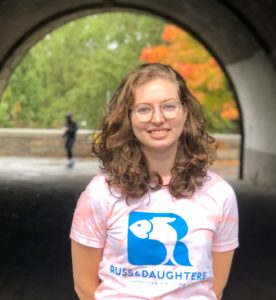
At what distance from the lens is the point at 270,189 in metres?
11.5

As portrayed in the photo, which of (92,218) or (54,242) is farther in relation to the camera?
(54,242)

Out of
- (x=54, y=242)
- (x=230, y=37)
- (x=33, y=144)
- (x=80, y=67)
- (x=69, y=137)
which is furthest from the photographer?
(x=80, y=67)

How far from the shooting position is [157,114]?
1.82 meters

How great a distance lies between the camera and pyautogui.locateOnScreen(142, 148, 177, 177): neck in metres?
1.88

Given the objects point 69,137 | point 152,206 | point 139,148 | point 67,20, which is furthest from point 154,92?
point 69,137

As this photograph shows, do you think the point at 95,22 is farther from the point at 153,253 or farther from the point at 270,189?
the point at 153,253

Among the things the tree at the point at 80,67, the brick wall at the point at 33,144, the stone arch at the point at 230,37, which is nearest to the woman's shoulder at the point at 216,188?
the stone arch at the point at 230,37

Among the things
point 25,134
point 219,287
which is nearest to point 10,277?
point 219,287

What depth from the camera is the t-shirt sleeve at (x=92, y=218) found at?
1796 mm

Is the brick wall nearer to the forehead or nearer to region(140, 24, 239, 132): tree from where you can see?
region(140, 24, 239, 132): tree

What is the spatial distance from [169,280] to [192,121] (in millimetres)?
537

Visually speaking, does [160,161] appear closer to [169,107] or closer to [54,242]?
[169,107]

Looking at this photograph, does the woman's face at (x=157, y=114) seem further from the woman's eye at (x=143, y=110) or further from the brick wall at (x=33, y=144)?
the brick wall at (x=33, y=144)

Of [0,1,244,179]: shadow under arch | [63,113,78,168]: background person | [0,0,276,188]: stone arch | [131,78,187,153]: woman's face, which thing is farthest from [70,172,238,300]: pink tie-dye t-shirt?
[63,113,78,168]: background person
